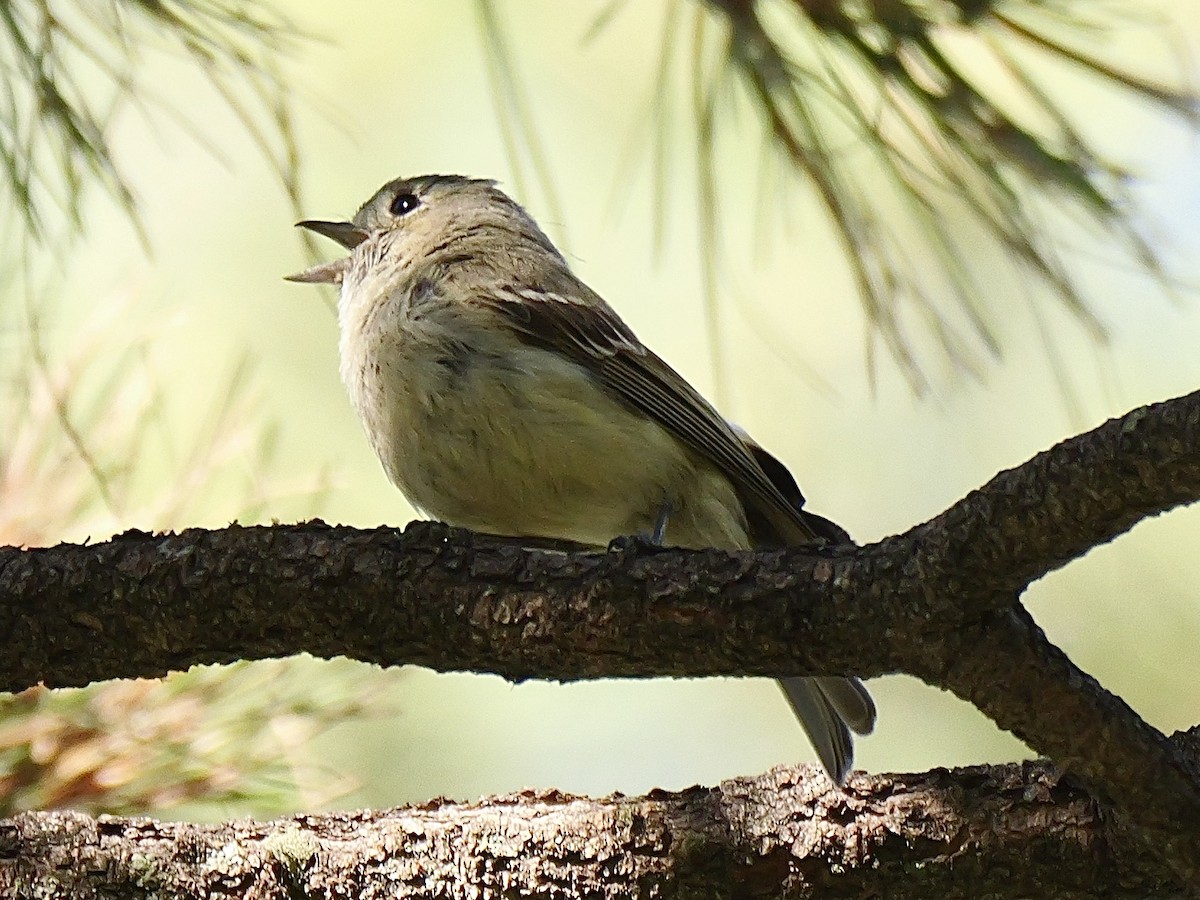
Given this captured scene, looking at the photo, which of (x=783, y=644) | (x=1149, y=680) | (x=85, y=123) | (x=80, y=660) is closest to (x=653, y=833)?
(x=783, y=644)

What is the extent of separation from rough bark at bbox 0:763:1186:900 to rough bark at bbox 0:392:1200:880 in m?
0.15

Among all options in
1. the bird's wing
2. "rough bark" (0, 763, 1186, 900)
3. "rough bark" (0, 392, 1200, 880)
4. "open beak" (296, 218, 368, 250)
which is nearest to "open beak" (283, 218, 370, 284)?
"open beak" (296, 218, 368, 250)

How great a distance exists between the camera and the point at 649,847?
7.07 ft

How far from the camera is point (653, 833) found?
85.4 inches

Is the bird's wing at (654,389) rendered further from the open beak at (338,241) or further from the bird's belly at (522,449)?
the open beak at (338,241)

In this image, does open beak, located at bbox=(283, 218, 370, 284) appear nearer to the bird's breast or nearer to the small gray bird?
the small gray bird

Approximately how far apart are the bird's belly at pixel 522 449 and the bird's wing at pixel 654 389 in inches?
2.3

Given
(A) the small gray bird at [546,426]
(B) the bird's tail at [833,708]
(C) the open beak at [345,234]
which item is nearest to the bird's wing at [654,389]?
(A) the small gray bird at [546,426]

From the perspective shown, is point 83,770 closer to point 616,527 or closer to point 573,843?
point 573,843

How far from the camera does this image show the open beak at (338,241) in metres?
3.79

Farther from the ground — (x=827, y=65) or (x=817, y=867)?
(x=827, y=65)

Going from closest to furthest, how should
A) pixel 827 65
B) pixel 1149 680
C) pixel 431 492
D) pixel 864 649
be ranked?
pixel 864 649 < pixel 827 65 < pixel 431 492 < pixel 1149 680

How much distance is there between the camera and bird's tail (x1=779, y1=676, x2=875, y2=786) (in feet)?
9.88

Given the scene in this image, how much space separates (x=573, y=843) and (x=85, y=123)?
1.45 m
